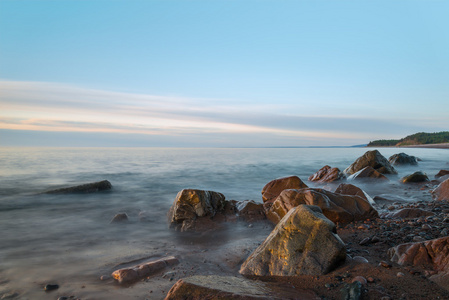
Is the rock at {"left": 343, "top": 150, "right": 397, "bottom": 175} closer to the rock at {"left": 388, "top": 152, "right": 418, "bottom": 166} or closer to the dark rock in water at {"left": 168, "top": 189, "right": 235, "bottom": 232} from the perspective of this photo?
the rock at {"left": 388, "top": 152, "right": 418, "bottom": 166}

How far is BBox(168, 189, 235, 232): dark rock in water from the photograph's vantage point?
6.90 metres

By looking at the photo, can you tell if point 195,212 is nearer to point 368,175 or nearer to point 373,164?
point 368,175

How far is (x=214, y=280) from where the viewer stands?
3.14 meters

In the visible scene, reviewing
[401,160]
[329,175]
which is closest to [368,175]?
[329,175]

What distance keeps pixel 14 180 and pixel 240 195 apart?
12471 mm

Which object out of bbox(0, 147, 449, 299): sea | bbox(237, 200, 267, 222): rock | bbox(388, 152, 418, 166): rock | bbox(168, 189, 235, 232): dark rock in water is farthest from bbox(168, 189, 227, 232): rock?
bbox(388, 152, 418, 166): rock

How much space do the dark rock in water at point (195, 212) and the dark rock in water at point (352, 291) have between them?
405cm

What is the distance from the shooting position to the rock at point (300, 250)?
11.9ft

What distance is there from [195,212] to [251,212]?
152 cm

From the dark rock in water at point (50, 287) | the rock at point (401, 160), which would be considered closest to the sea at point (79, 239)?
the dark rock in water at point (50, 287)

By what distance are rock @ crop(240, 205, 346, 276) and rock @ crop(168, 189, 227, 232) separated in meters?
3.03

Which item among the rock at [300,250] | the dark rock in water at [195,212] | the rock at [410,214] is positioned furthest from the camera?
the dark rock in water at [195,212]

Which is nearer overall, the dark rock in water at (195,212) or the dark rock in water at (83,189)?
the dark rock in water at (195,212)

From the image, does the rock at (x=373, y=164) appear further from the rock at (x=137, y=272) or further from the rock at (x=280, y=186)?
the rock at (x=137, y=272)
